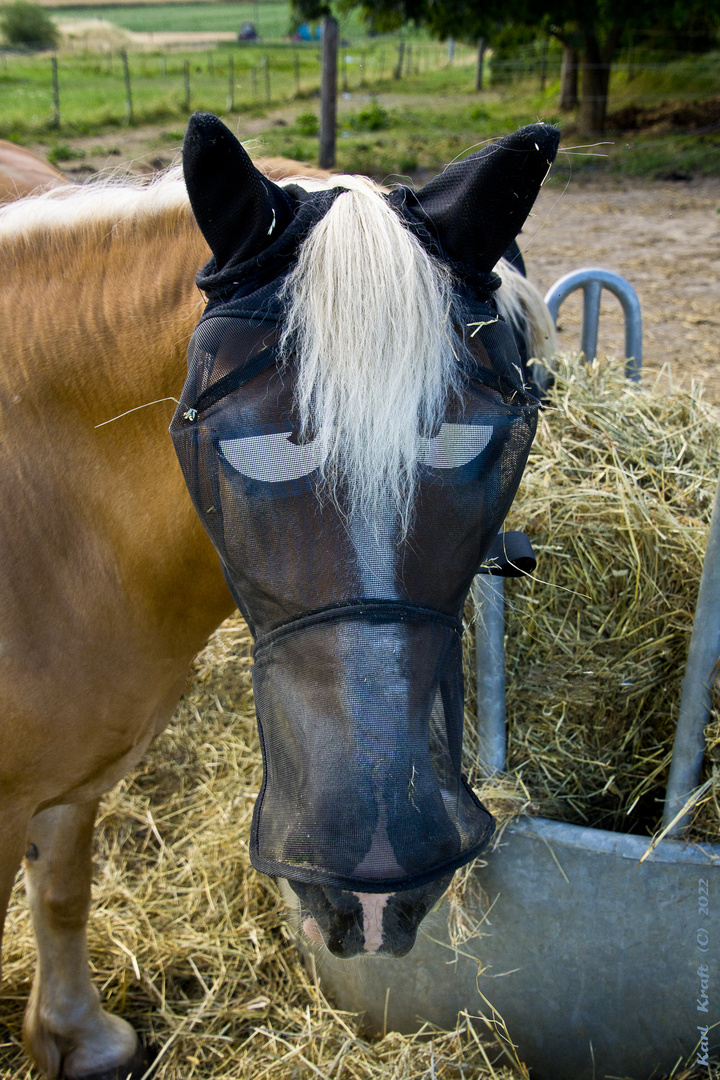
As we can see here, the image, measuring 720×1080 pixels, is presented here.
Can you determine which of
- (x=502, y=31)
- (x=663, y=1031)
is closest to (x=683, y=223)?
(x=502, y=31)

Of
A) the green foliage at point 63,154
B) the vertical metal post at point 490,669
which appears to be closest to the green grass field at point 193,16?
the green foliage at point 63,154

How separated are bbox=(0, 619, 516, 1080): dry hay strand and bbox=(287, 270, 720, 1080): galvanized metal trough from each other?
16cm

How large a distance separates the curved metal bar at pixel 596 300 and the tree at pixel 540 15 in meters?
10.9

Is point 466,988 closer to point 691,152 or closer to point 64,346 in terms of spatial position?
point 64,346

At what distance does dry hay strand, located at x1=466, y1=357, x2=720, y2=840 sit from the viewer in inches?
77.9

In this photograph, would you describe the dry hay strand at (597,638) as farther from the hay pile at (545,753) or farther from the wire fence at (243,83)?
the wire fence at (243,83)

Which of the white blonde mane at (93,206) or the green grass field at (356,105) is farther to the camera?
the green grass field at (356,105)

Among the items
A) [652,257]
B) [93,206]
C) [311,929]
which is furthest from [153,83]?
[311,929]

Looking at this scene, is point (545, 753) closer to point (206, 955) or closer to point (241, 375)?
point (206, 955)

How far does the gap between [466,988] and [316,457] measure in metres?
1.66

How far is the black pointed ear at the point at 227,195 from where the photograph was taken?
3.35ft

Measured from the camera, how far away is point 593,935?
1859mm

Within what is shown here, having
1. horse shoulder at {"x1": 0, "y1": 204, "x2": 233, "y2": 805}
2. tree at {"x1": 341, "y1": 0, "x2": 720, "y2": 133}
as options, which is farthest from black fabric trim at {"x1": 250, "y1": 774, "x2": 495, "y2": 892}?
tree at {"x1": 341, "y1": 0, "x2": 720, "y2": 133}

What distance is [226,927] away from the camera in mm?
2451
